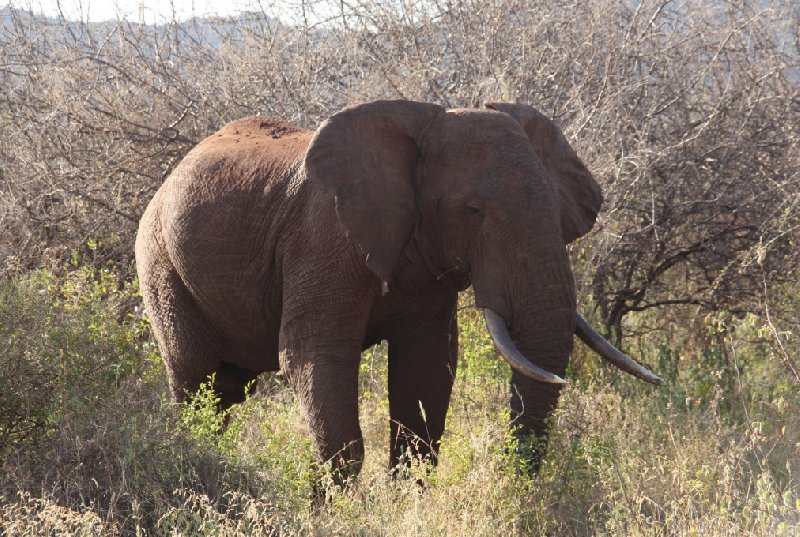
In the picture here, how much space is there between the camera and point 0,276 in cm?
810

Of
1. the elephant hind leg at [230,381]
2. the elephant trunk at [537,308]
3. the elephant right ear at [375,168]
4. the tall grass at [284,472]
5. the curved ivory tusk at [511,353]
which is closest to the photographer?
the tall grass at [284,472]

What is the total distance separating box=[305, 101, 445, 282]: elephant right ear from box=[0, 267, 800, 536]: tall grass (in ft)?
3.39

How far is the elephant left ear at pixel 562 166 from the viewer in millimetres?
6152

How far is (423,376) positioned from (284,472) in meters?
1.04

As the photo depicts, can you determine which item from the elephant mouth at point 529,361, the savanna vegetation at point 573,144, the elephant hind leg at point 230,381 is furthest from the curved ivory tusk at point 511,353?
the elephant hind leg at point 230,381

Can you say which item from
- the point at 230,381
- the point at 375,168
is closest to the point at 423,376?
the point at 375,168

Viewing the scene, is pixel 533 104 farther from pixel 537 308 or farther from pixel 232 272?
pixel 537 308

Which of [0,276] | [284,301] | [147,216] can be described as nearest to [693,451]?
[284,301]

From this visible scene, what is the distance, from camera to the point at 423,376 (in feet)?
21.1

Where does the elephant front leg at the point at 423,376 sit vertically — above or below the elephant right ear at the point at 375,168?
below

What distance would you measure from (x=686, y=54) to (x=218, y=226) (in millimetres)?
4681

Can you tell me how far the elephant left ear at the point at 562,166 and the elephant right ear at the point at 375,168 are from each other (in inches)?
18.2

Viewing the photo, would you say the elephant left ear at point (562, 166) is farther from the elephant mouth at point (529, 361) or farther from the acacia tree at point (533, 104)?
the acacia tree at point (533, 104)

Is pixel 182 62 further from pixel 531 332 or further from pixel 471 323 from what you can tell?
pixel 531 332
